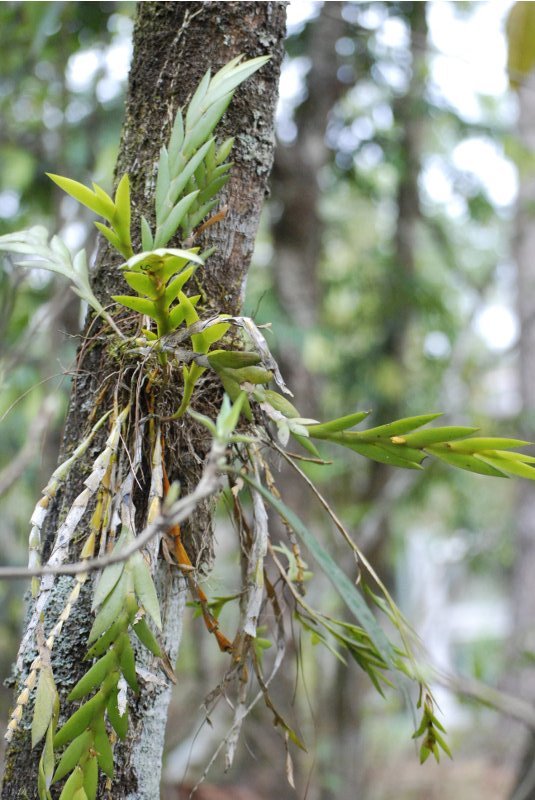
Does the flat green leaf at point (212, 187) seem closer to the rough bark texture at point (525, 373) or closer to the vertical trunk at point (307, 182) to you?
the vertical trunk at point (307, 182)

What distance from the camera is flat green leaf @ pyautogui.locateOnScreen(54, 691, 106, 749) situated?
1.80 feet

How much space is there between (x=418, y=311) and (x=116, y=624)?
3.54 meters

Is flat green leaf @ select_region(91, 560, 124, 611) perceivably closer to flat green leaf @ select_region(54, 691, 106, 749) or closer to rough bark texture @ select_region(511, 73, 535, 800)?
flat green leaf @ select_region(54, 691, 106, 749)

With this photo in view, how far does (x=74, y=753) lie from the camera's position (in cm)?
55

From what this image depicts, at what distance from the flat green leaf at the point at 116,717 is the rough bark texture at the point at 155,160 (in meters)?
0.08

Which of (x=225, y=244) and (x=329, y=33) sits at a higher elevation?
(x=329, y=33)

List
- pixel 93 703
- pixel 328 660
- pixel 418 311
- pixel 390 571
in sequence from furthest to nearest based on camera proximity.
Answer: pixel 328 660, pixel 390 571, pixel 418 311, pixel 93 703

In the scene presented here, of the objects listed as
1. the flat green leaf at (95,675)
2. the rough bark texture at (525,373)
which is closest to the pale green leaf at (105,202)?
the flat green leaf at (95,675)

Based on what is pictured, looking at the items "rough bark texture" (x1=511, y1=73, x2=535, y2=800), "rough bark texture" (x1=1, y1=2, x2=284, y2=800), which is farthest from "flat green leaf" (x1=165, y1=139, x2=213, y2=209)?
"rough bark texture" (x1=511, y1=73, x2=535, y2=800)

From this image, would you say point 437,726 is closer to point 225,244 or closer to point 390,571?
point 225,244

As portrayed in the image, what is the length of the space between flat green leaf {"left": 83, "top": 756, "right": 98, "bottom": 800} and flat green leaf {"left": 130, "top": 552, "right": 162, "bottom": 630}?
0.12 meters

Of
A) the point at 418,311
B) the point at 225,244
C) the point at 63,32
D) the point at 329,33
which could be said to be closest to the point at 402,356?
the point at 418,311

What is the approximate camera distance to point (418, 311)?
391 cm

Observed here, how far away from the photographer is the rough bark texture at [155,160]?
0.67 m
